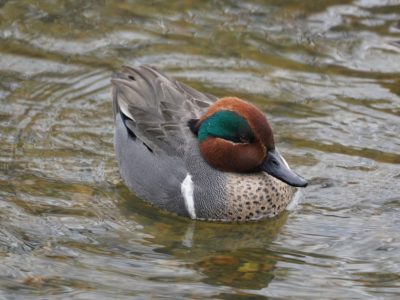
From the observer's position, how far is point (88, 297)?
701 cm

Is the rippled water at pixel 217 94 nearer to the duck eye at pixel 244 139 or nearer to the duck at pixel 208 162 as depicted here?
the duck at pixel 208 162

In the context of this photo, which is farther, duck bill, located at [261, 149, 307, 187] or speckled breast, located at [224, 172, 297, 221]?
speckled breast, located at [224, 172, 297, 221]

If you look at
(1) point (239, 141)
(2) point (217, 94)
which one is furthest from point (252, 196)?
(2) point (217, 94)

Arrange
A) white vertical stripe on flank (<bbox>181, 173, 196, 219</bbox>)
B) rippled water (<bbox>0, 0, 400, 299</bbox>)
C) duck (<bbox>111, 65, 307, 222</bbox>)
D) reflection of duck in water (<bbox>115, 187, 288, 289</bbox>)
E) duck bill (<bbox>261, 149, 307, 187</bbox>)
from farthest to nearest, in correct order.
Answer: white vertical stripe on flank (<bbox>181, 173, 196, 219</bbox>)
duck (<bbox>111, 65, 307, 222</bbox>)
duck bill (<bbox>261, 149, 307, 187</bbox>)
reflection of duck in water (<bbox>115, 187, 288, 289</bbox>)
rippled water (<bbox>0, 0, 400, 299</bbox>)

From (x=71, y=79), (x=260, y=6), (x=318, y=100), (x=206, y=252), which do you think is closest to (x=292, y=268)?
(x=206, y=252)

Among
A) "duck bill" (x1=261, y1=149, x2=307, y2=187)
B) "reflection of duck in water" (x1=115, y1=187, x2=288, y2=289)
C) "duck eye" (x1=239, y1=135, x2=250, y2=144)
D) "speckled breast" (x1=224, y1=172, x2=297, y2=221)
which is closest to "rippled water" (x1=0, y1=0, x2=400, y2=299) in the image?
"reflection of duck in water" (x1=115, y1=187, x2=288, y2=289)

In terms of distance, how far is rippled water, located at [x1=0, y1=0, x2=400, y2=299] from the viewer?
24.2 ft

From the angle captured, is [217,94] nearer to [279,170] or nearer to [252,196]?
[252,196]

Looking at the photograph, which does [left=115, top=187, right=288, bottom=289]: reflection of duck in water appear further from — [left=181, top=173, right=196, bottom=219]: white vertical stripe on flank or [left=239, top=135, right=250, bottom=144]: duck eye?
[left=239, top=135, right=250, bottom=144]: duck eye

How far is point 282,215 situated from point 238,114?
104cm

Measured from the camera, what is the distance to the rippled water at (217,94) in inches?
291

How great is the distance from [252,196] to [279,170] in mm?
395

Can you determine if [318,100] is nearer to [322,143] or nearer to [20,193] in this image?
[322,143]

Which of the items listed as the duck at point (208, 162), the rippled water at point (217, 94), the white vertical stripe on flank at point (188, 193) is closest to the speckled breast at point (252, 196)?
the duck at point (208, 162)
